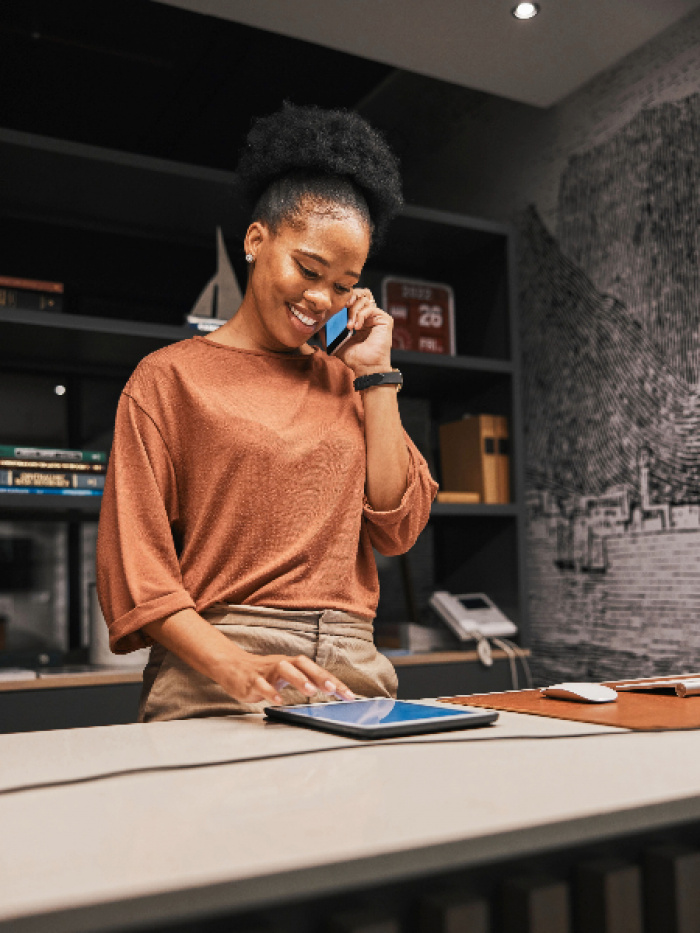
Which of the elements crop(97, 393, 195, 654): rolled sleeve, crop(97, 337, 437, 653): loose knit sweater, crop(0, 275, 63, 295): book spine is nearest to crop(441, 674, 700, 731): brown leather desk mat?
crop(97, 337, 437, 653): loose knit sweater

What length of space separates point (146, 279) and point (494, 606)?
1.57 m

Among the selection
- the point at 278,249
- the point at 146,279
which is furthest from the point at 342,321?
the point at 146,279

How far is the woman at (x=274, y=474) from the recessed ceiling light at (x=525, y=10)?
1.36 meters

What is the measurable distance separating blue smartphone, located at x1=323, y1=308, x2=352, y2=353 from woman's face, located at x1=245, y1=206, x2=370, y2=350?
0.59 feet

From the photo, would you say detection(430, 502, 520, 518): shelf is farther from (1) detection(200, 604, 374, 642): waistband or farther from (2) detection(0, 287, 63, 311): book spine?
(1) detection(200, 604, 374, 642): waistband

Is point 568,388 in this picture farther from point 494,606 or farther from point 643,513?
point 494,606

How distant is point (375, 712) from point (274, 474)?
404 mm

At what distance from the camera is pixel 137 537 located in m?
1.09

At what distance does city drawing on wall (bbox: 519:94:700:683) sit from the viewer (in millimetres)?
2496

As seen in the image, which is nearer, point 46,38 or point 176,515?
point 176,515

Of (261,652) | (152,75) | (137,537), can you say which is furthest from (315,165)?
(152,75)

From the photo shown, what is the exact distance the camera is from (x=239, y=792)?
623 mm

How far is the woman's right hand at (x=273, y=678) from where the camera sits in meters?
0.92

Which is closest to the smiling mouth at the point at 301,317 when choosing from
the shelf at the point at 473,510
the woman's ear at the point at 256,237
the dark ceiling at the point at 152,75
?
the woman's ear at the point at 256,237
